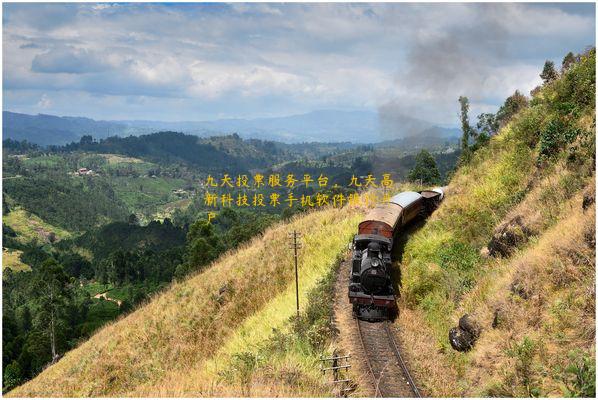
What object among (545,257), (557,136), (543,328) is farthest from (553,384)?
(557,136)

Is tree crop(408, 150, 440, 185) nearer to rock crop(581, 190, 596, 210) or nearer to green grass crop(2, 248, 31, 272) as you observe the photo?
rock crop(581, 190, 596, 210)

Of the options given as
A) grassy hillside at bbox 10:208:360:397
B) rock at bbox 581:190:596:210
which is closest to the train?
grassy hillside at bbox 10:208:360:397

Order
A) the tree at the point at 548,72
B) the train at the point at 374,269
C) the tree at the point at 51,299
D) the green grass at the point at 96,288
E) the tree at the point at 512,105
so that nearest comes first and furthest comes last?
the train at the point at 374,269
the tree at the point at 548,72
the tree at the point at 512,105
the tree at the point at 51,299
the green grass at the point at 96,288

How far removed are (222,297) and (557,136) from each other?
22.6 meters

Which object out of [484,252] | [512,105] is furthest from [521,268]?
[512,105]

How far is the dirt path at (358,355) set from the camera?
Result: 15633mm

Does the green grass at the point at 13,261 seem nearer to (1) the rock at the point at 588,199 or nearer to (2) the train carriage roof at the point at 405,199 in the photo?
(2) the train carriage roof at the point at 405,199

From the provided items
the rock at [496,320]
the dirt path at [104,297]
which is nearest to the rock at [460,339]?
the rock at [496,320]

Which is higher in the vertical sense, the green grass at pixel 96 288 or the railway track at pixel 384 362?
the railway track at pixel 384 362

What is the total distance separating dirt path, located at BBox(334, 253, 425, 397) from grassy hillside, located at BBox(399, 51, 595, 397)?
0.91 metres

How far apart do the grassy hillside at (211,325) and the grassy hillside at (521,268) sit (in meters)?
6.07

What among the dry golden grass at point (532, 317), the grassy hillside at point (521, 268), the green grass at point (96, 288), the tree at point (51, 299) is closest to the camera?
the dry golden grass at point (532, 317)

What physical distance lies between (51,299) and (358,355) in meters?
71.1

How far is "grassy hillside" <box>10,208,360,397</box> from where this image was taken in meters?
23.0
